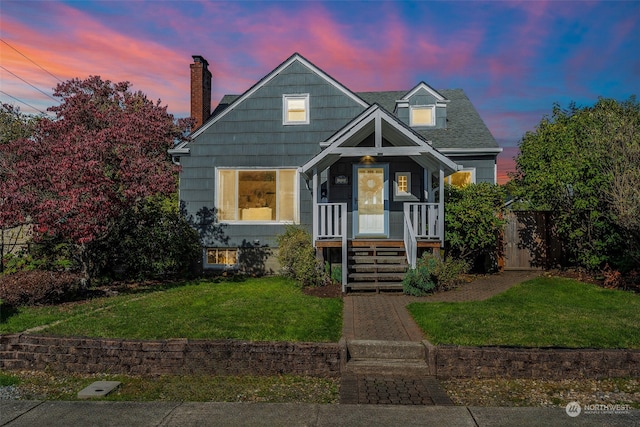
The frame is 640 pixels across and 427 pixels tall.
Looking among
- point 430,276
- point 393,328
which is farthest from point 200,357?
point 430,276

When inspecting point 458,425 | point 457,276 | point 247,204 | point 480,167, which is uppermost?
point 480,167

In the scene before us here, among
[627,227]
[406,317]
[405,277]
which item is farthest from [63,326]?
[627,227]

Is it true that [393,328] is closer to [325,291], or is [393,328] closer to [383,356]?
[383,356]

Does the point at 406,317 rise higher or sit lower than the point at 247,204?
lower

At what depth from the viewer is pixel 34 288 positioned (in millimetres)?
9719

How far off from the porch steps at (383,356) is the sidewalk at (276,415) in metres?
1.28

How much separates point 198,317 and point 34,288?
4.15m

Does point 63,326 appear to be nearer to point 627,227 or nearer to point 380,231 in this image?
point 380,231

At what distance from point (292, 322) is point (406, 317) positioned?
233cm

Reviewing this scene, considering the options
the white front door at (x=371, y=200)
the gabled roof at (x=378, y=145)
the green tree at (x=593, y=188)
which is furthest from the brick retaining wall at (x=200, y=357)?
the green tree at (x=593, y=188)

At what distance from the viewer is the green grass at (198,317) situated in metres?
7.37

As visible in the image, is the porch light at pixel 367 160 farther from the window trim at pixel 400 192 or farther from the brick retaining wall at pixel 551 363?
the brick retaining wall at pixel 551 363

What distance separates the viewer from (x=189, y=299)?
34.3ft

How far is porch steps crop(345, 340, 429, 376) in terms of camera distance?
656 centimetres
